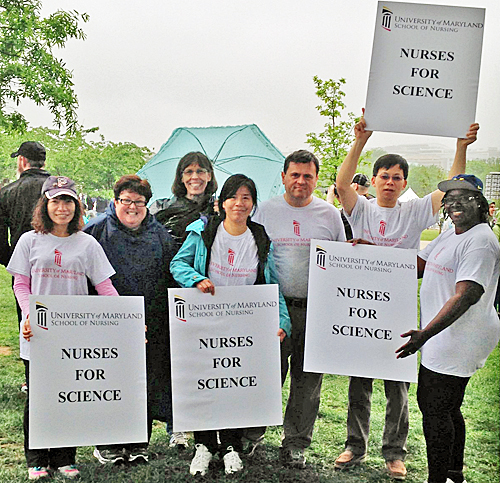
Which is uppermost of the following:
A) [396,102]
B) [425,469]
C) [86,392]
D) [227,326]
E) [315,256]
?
[396,102]

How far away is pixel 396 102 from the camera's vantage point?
333 cm

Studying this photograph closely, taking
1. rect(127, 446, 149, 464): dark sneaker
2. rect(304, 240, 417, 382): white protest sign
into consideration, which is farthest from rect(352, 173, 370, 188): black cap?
rect(127, 446, 149, 464): dark sneaker

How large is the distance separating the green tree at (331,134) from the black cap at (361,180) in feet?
0.37

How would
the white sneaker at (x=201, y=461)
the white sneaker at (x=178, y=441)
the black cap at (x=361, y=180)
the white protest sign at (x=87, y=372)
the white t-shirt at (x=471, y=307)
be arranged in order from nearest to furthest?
the white t-shirt at (x=471, y=307) → the white protest sign at (x=87, y=372) → the white sneaker at (x=201, y=461) → the black cap at (x=361, y=180) → the white sneaker at (x=178, y=441)

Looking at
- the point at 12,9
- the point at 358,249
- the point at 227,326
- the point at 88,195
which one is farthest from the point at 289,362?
the point at 12,9

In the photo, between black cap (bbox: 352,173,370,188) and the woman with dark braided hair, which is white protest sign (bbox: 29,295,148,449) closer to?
black cap (bbox: 352,173,370,188)

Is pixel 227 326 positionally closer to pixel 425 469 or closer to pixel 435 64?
pixel 425 469

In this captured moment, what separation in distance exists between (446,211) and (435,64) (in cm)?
76

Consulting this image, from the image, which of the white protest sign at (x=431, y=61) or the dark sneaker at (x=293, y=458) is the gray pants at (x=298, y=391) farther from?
the white protest sign at (x=431, y=61)

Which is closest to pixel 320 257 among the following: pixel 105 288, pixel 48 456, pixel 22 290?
pixel 105 288

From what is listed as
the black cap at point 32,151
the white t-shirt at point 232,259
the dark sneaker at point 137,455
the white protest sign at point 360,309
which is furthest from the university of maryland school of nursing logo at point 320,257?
the black cap at point 32,151

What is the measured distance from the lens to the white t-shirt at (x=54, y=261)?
10.4 ft

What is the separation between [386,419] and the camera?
11.7 ft

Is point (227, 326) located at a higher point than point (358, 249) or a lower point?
lower
